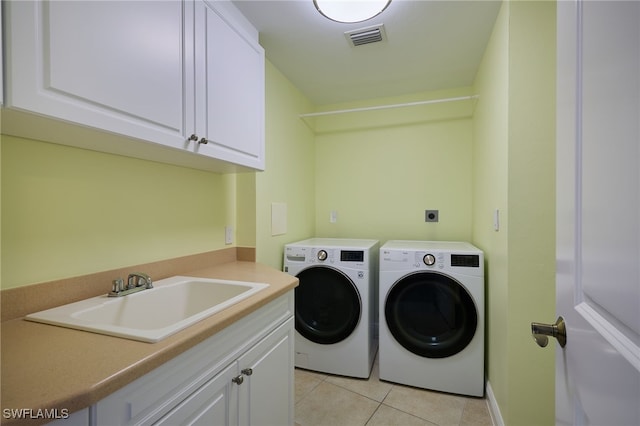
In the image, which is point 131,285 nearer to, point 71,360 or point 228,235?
point 71,360

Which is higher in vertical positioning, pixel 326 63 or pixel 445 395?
pixel 326 63

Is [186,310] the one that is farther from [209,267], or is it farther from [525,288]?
[525,288]

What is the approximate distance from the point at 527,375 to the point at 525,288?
0.44 m

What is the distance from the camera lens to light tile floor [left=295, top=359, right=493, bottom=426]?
1.74m

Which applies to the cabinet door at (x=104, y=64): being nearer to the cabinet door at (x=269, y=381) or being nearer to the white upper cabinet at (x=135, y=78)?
the white upper cabinet at (x=135, y=78)

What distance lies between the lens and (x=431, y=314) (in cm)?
201

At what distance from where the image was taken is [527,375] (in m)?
1.47

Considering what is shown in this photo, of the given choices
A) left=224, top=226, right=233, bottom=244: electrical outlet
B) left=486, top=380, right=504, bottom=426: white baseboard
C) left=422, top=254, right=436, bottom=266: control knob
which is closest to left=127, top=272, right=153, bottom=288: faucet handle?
left=224, top=226, right=233, bottom=244: electrical outlet

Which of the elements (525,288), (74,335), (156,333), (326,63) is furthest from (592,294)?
(326,63)

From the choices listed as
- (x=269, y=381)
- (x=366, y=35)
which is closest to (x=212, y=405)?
(x=269, y=381)

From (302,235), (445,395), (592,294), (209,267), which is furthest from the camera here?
(302,235)

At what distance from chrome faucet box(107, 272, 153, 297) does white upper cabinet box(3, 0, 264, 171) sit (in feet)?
1.76

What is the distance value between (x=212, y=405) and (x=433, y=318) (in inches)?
61.7

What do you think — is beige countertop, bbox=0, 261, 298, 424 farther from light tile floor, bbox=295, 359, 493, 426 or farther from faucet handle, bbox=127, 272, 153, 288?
light tile floor, bbox=295, 359, 493, 426
